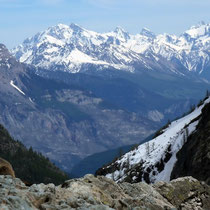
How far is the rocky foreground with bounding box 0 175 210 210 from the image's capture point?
23094mm

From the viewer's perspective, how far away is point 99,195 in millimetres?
28594

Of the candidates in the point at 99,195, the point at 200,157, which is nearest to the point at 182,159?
the point at 200,157

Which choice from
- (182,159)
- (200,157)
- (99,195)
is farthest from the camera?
(182,159)

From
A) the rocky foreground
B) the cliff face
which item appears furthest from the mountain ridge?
the rocky foreground

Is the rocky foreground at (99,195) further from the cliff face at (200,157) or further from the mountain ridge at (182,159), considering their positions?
the mountain ridge at (182,159)

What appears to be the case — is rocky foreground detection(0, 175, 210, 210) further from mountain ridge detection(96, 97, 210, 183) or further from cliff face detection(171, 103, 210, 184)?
mountain ridge detection(96, 97, 210, 183)

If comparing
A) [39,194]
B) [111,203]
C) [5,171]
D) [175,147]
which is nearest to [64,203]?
[39,194]

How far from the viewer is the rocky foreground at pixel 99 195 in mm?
23094

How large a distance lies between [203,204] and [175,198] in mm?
2268

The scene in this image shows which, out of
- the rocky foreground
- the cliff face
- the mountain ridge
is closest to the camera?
the rocky foreground

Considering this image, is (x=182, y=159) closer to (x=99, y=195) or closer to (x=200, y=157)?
(x=200, y=157)

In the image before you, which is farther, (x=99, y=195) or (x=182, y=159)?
(x=182, y=159)

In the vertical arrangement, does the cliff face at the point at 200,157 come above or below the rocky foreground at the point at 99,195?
below

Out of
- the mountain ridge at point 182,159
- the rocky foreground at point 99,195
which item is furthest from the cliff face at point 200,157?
the rocky foreground at point 99,195
